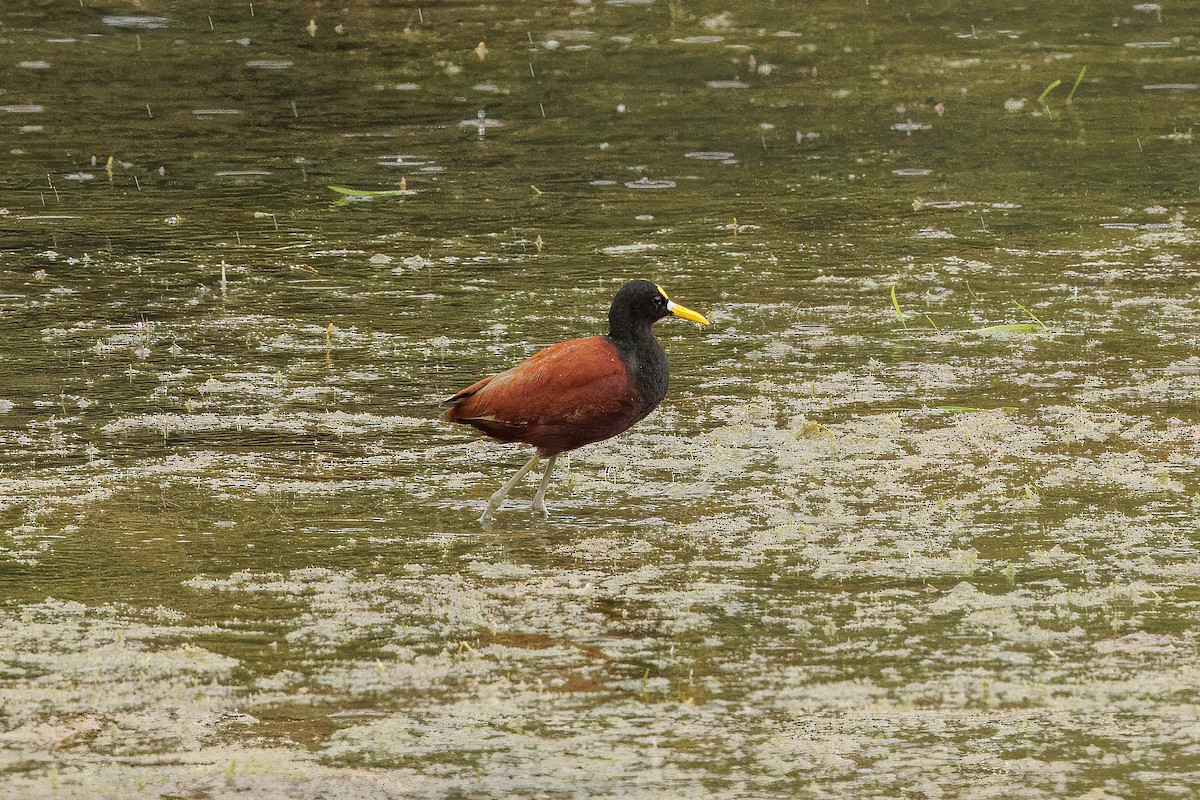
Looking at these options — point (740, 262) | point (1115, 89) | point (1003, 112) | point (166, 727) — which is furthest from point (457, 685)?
point (1115, 89)

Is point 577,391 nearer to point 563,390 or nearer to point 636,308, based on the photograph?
point 563,390

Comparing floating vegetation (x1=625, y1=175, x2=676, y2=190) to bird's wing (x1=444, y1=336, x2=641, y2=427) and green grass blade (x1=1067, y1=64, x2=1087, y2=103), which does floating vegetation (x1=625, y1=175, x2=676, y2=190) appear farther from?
bird's wing (x1=444, y1=336, x2=641, y2=427)

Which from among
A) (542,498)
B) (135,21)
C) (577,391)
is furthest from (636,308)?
(135,21)

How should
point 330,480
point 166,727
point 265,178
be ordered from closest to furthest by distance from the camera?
point 166,727 < point 330,480 < point 265,178

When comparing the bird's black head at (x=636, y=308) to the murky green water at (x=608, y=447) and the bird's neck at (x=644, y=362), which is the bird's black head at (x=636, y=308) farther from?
the murky green water at (x=608, y=447)

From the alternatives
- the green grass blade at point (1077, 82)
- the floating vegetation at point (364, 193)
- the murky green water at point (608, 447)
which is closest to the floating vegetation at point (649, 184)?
the murky green water at point (608, 447)

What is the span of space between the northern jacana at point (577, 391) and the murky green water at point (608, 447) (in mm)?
306

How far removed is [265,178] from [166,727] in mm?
8888

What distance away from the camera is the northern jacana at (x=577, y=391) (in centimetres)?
741

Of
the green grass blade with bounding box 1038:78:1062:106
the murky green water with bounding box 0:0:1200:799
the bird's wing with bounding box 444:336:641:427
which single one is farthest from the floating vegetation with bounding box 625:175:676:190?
the bird's wing with bounding box 444:336:641:427

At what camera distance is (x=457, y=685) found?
19.0 ft

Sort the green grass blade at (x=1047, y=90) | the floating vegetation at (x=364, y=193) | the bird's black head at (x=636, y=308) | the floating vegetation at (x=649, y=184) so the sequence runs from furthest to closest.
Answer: the green grass blade at (x=1047, y=90)
the floating vegetation at (x=649, y=184)
the floating vegetation at (x=364, y=193)
the bird's black head at (x=636, y=308)

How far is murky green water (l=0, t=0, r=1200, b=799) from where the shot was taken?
18.0 feet

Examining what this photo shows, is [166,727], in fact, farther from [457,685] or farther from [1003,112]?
[1003,112]
